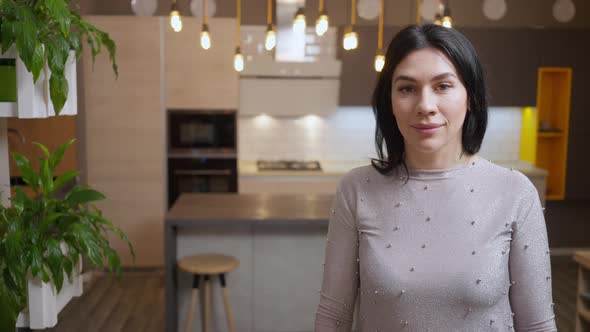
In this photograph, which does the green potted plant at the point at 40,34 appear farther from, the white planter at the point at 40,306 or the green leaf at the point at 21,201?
the white planter at the point at 40,306

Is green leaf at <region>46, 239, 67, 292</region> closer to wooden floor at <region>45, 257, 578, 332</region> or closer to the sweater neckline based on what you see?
the sweater neckline

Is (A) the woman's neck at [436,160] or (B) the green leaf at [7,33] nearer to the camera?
(A) the woman's neck at [436,160]

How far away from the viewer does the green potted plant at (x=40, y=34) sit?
1.73m

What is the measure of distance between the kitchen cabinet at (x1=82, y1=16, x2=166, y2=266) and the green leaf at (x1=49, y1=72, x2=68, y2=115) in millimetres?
3243

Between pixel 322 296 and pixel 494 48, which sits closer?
pixel 322 296

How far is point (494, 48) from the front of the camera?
5465mm

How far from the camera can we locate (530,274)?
1135 mm

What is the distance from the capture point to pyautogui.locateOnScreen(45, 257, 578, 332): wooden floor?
13.1 ft

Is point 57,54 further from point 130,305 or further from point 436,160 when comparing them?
point 130,305

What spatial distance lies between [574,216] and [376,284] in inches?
220

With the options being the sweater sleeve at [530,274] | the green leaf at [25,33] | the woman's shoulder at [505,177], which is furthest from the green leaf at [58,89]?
the sweater sleeve at [530,274]

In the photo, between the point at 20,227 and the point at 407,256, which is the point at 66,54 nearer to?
the point at 20,227

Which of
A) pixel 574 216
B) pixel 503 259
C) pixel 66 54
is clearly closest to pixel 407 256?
pixel 503 259

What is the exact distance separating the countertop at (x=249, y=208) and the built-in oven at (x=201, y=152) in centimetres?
107
